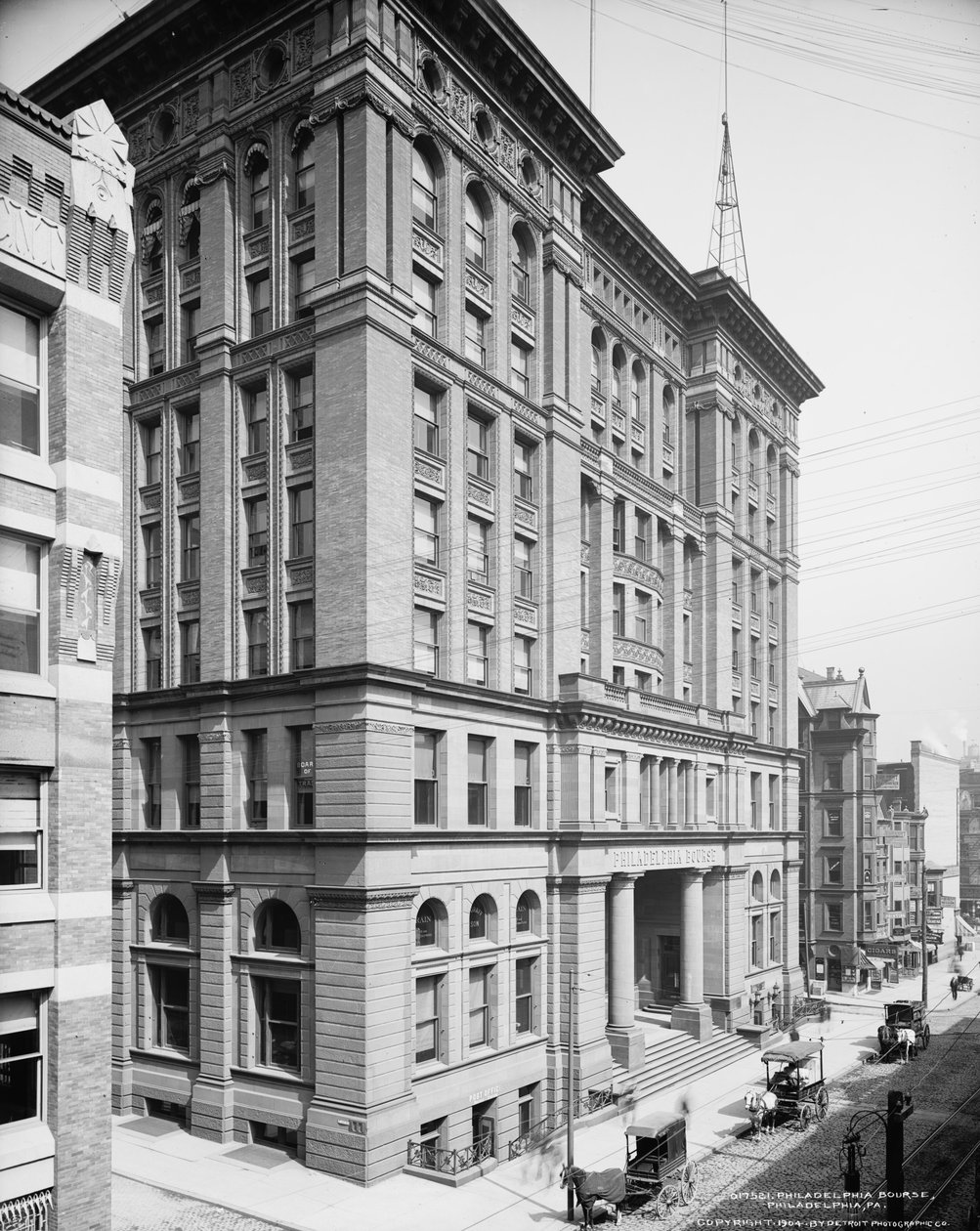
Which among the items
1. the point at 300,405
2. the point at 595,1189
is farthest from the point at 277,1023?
the point at 300,405

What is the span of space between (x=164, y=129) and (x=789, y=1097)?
128ft

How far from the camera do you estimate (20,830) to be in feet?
60.8

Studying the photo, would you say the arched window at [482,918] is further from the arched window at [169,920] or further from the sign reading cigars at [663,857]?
the arched window at [169,920]

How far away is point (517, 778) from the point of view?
38.8 metres

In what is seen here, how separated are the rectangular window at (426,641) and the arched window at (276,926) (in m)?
8.31

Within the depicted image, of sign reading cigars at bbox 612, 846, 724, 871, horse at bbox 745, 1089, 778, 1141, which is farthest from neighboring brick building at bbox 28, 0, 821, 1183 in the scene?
horse at bbox 745, 1089, 778, 1141

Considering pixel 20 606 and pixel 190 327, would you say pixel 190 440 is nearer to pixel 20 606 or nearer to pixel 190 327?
pixel 190 327

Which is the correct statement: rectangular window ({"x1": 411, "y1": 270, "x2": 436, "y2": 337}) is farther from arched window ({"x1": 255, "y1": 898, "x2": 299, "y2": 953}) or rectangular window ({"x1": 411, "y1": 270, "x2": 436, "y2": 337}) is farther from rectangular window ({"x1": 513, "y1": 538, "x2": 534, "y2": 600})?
arched window ({"x1": 255, "y1": 898, "x2": 299, "y2": 953})

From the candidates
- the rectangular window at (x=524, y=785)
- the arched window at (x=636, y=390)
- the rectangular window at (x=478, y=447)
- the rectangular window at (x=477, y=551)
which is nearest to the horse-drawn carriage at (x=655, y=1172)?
the rectangular window at (x=524, y=785)

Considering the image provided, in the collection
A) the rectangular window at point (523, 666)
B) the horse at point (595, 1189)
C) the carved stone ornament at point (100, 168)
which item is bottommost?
the horse at point (595, 1189)

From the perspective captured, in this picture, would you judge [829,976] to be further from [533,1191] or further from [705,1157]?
[533,1191]

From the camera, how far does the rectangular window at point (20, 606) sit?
61.2 ft

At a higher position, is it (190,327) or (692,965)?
(190,327)

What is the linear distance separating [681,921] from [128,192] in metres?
39.7
